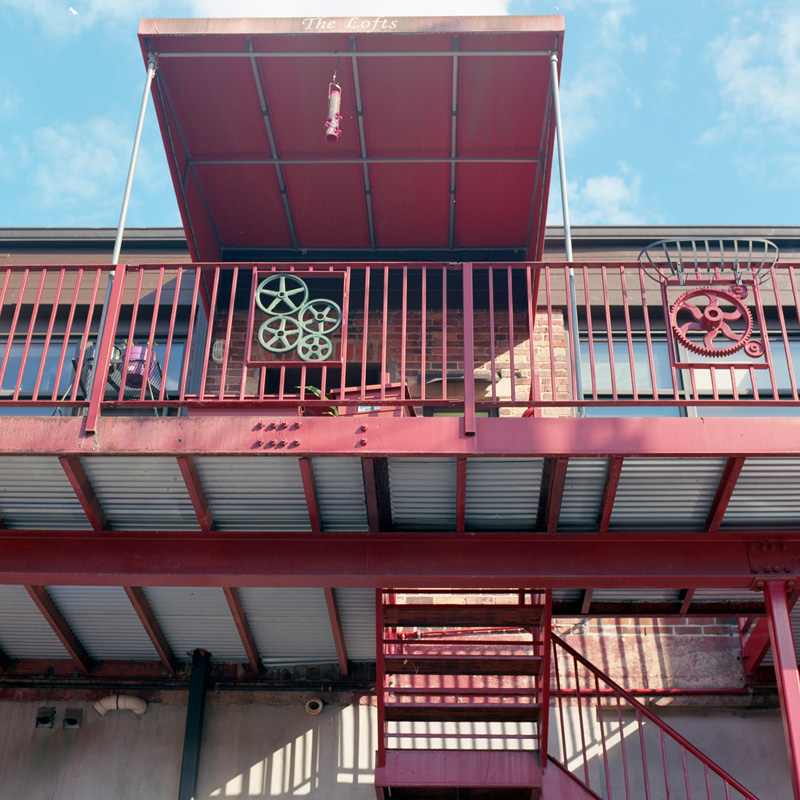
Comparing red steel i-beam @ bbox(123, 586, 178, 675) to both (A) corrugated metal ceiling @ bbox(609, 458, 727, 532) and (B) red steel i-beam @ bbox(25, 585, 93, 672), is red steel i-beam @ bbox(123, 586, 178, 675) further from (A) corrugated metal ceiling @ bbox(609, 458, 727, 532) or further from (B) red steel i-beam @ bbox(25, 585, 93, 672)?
(A) corrugated metal ceiling @ bbox(609, 458, 727, 532)

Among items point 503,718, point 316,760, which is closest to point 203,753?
point 316,760

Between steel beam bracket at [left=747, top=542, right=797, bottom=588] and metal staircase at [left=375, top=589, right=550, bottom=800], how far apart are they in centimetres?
133

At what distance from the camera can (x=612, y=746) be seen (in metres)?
6.68

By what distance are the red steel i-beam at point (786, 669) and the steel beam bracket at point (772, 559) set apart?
0.06 meters

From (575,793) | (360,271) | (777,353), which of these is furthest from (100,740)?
(777,353)

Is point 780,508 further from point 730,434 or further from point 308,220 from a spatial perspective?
point 308,220

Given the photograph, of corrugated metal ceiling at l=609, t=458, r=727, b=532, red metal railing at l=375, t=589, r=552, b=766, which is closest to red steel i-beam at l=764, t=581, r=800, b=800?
corrugated metal ceiling at l=609, t=458, r=727, b=532

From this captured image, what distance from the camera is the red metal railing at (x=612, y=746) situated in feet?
21.2

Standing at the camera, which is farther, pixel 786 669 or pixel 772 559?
pixel 772 559

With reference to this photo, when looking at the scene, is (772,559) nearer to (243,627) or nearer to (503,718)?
(503,718)

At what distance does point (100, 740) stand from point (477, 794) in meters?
3.08

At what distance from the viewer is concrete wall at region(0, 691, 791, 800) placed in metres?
6.63

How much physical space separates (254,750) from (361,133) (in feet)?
17.1

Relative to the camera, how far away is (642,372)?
836 centimetres
